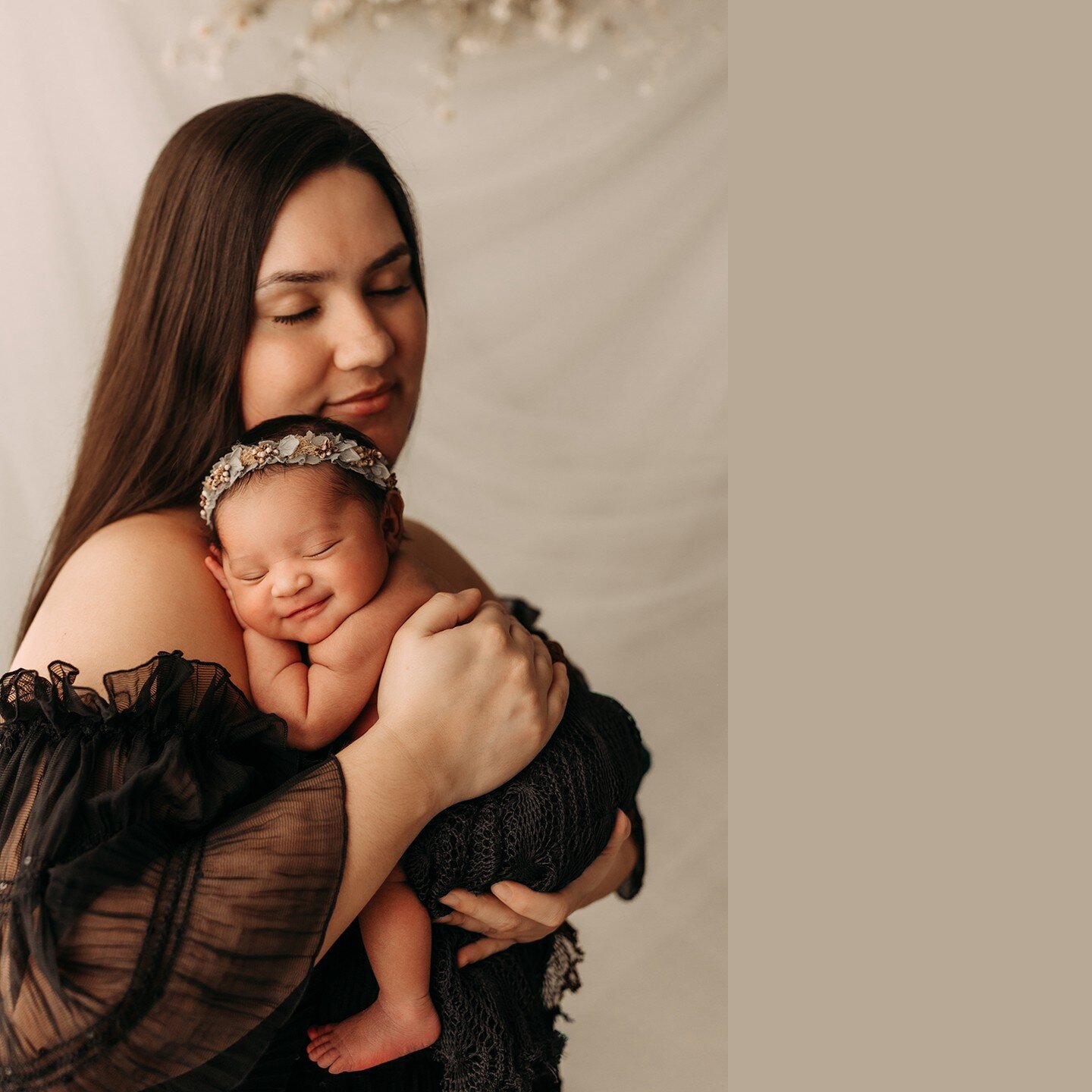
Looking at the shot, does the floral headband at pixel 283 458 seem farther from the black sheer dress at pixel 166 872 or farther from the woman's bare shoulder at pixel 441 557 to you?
the woman's bare shoulder at pixel 441 557

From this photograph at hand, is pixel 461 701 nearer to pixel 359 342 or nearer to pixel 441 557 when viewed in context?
pixel 359 342

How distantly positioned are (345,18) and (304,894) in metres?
2.24

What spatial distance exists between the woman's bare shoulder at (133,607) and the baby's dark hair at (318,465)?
7 cm

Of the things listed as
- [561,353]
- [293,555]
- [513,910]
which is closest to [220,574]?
[293,555]

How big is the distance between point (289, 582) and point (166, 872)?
1.23ft

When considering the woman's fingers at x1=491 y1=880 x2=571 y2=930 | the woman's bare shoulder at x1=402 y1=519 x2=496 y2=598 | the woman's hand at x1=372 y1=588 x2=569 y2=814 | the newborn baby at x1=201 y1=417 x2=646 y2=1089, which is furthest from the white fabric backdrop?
the woman's fingers at x1=491 y1=880 x2=571 y2=930

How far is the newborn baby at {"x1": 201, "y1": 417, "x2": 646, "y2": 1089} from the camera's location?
51.0 inches

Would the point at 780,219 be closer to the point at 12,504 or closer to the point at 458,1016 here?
the point at 458,1016

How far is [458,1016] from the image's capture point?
134 centimetres

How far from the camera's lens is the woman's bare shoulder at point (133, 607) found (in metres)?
1.19

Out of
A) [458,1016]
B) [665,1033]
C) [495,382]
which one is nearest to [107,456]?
[458,1016]

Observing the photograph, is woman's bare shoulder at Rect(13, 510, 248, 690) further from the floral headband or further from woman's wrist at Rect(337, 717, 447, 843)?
woman's wrist at Rect(337, 717, 447, 843)

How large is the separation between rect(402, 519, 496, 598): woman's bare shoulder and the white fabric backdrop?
2.40 ft

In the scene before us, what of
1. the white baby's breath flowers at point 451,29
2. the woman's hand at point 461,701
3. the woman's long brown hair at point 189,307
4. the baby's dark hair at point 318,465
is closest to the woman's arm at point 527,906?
the woman's hand at point 461,701
